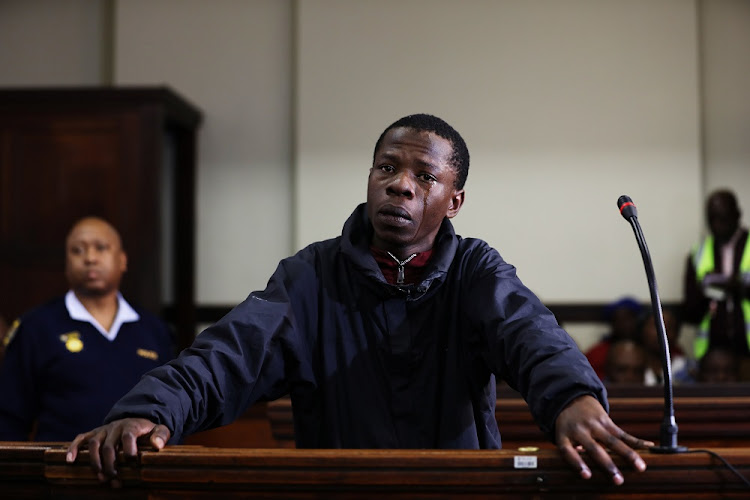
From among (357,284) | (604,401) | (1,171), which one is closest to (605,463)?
(604,401)

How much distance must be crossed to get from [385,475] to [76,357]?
2.23 meters

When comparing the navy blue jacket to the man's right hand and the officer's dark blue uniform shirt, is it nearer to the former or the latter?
the man's right hand

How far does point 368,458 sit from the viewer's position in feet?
5.27

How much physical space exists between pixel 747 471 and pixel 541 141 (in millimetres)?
5658

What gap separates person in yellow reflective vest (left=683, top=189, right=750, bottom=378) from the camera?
20.7 ft

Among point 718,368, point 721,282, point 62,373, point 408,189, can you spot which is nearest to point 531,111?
point 721,282

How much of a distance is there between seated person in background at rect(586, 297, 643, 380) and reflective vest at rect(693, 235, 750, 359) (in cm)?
42

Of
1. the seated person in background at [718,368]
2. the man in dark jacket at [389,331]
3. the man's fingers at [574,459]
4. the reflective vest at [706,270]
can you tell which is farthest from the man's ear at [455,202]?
the reflective vest at [706,270]

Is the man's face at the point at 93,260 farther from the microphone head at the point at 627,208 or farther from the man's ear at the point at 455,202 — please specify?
the microphone head at the point at 627,208

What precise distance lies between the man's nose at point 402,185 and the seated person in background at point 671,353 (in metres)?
3.78

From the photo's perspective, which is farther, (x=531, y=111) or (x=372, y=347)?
(x=531, y=111)

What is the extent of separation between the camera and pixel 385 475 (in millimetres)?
1603

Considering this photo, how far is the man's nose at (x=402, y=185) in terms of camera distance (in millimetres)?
2189

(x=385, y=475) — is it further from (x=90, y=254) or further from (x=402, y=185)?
(x=90, y=254)
